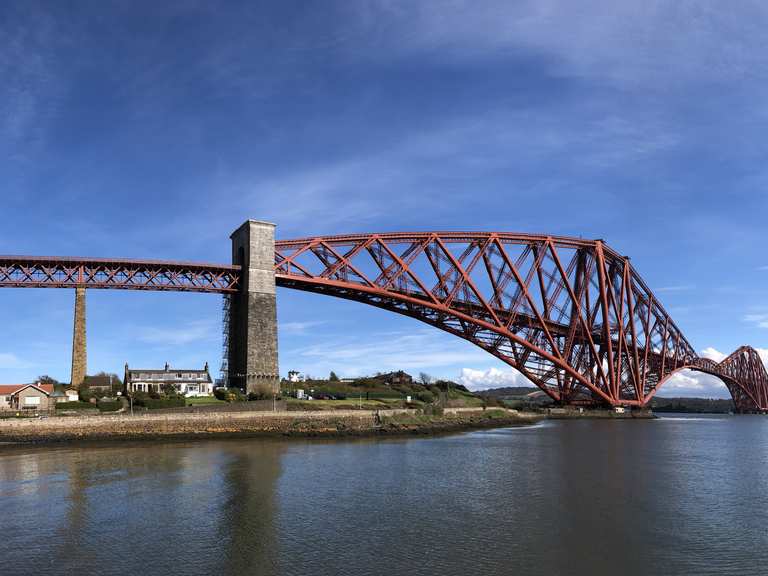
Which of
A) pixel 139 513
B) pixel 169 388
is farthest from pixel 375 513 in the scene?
pixel 169 388

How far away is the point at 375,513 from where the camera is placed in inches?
1020

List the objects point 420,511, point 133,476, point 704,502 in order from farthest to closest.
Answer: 1. point 133,476
2. point 704,502
3. point 420,511

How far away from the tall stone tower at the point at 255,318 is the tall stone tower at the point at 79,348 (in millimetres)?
15931

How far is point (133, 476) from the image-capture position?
34094 millimetres

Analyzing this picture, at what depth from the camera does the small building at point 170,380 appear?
76.1 metres

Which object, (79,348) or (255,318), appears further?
(255,318)

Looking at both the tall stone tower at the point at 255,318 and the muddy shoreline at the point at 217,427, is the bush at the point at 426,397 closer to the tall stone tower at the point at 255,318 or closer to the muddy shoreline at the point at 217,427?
the muddy shoreline at the point at 217,427

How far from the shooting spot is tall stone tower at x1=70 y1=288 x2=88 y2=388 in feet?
208

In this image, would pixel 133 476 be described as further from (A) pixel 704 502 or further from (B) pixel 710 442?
(B) pixel 710 442

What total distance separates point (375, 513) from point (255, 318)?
151 feet

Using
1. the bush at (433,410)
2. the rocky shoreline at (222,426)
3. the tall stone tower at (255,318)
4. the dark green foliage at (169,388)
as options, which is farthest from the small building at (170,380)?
the bush at (433,410)

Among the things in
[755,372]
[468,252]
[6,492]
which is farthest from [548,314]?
[755,372]

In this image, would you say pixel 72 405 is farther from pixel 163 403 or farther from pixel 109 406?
pixel 163 403

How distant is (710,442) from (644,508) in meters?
41.9
